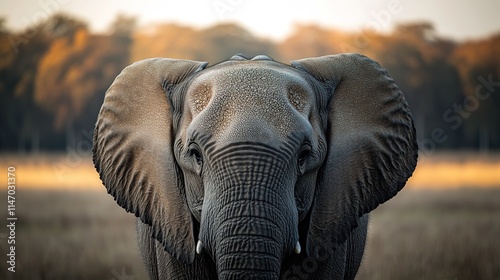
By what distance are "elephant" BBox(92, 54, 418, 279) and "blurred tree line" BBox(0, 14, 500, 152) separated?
50.0ft

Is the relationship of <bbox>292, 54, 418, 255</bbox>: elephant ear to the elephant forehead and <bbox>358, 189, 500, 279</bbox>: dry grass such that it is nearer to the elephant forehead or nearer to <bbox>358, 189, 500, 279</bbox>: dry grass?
the elephant forehead

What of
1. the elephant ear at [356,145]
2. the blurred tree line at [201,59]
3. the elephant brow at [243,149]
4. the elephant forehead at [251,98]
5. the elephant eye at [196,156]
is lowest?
the blurred tree line at [201,59]

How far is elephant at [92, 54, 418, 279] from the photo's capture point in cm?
473

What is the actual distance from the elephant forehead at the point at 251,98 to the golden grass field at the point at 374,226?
5572 millimetres

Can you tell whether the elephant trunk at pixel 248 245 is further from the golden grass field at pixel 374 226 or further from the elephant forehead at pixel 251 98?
the golden grass field at pixel 374 226

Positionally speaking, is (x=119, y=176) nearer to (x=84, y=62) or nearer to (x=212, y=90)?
(x=212, y=90)

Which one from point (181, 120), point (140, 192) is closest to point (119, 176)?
point (140, 192)

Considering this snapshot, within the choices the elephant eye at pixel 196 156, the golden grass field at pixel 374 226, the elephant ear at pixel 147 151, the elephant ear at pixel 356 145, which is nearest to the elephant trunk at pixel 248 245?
the elephant eye at pixel 196 156

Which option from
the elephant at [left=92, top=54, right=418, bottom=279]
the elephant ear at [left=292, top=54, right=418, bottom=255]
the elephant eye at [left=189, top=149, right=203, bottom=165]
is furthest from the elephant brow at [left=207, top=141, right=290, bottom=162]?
the elephant ear at [left=292, top=54, right=418, bottom=255]

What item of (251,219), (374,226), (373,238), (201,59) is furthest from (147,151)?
(201,59)

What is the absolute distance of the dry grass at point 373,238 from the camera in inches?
456

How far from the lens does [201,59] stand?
26906 millimetres

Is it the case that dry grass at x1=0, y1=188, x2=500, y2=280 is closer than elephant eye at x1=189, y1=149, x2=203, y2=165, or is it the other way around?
elephant eye at x1=189, y1=149, x2=203, y2=165

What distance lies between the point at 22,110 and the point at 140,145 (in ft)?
62.0
